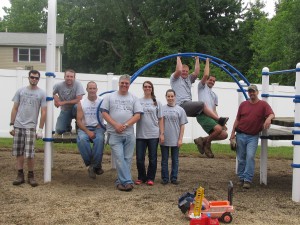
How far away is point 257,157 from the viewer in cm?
1230

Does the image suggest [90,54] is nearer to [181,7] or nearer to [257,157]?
[181,7]

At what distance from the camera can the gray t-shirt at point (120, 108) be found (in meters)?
7.26

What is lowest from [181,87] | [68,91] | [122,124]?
[122,124]

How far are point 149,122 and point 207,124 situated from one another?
132cm

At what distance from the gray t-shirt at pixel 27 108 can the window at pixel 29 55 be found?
82.0 feet

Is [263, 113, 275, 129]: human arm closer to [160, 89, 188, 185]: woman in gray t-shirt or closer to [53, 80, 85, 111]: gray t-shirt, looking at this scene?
[160, 89, 188, 185]: woman in gray t-shirt

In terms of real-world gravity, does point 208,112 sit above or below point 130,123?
above

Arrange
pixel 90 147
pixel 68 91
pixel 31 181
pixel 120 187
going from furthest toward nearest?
pixel 68 91 < pixel 90 147 < pixel 31 181 < pixel 120 187

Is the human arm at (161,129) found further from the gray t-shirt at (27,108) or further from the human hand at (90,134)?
the gray t-shirt at (27,108)

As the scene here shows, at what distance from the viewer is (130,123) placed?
23.8ft

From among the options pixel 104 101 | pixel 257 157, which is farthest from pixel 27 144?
pixel 257 157

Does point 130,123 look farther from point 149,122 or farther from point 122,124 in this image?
point 149,122

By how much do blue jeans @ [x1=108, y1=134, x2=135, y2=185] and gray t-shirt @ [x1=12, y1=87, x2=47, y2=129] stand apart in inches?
48.2

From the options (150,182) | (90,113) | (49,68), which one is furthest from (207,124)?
(49,68)
